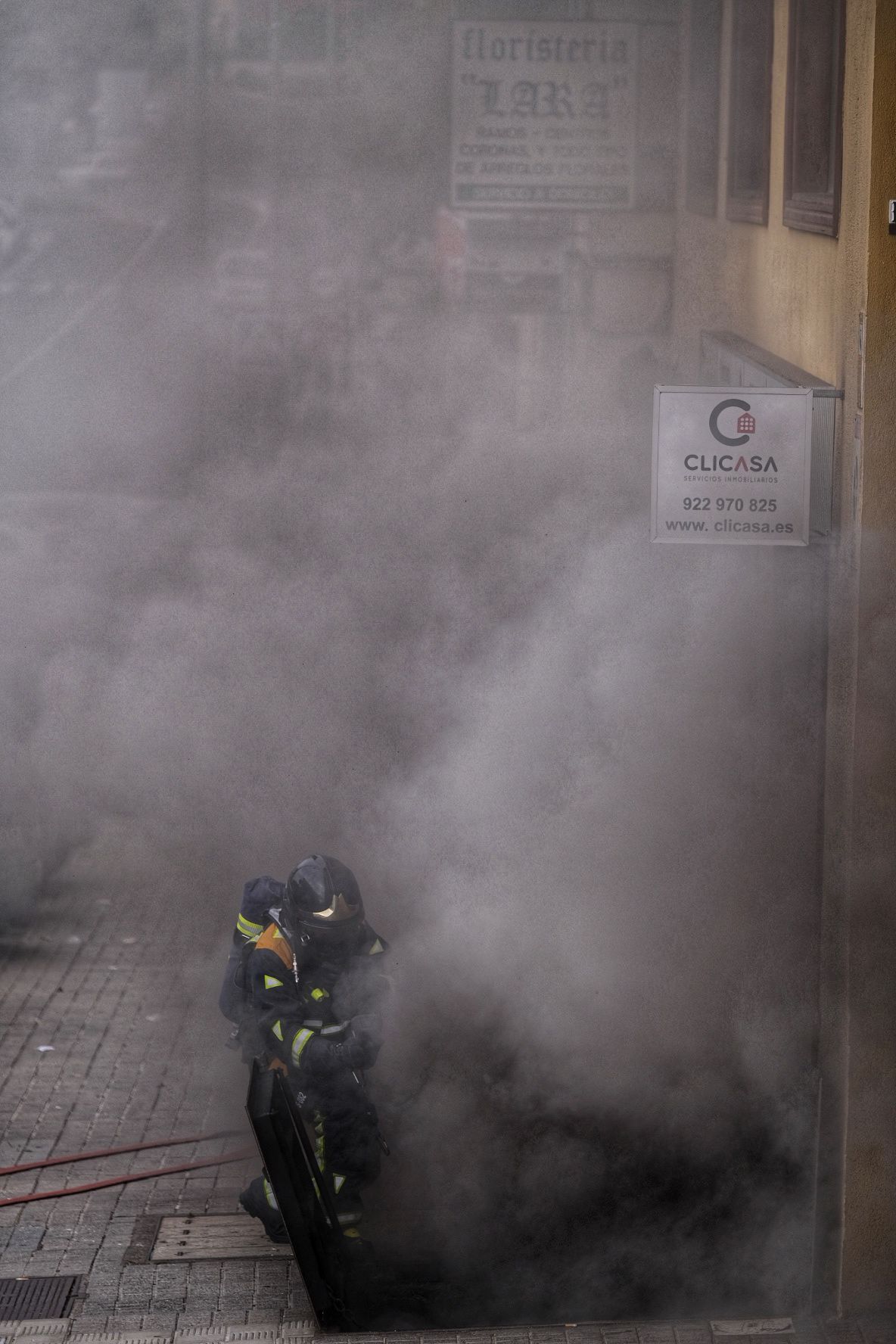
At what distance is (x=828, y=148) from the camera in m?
3.15

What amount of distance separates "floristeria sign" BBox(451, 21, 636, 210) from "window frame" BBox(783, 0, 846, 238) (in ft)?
1.77

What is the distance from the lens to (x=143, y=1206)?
3.31 metres

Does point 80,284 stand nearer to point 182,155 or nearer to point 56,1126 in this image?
point 182,155

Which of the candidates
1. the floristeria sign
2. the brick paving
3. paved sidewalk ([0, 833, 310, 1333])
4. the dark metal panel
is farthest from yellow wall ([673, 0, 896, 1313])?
the floristeria sign

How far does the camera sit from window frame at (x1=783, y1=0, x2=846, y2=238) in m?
2.84

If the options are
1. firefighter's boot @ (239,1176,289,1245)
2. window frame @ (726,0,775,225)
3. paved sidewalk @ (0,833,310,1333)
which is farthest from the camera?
window frame @ (726,0,775,225)

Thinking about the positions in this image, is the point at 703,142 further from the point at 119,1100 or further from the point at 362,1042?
the point at 119,1100

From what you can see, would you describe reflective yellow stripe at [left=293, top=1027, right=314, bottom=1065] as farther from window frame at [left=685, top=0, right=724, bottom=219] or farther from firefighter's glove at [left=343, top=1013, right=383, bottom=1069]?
window frame at [left=685, top=0, right=724, bottom=219]

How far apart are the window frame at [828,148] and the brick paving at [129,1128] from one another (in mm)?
2102

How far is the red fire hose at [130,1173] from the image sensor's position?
3363mm

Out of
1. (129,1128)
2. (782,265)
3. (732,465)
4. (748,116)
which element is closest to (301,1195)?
(129,1128)

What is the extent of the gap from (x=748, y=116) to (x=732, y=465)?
157 cm

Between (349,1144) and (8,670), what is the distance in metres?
1.60

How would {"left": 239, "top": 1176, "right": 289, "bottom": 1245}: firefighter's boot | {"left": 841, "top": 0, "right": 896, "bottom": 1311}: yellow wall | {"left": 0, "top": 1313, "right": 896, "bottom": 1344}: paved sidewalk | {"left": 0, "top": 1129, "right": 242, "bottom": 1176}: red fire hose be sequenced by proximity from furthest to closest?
{"left": 0, "top": 1129, "right": 242, "bottom": 1176}: red fire hose → {"left": 239, "top": 1176, "right": 289, "bottom": 1245}: firefighter's boot → {"left": 0, "top": 1313, "right": 896, "bottom": 1344}: paved sidewalk → {"left": 841, "top": 0, "right": 896, "bottom": 1311}: yellow wall
